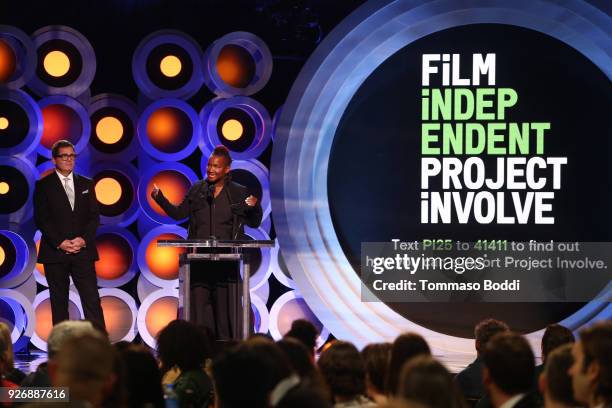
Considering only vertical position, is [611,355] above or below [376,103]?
below

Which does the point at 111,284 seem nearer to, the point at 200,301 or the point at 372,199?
the point at 200,301

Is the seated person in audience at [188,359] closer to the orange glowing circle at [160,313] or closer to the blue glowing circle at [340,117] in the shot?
the blue glowing circle at [340,117]

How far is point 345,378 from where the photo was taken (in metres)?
3.31

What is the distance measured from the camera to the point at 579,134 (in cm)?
762

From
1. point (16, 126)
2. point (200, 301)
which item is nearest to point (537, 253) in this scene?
point (200, 301)

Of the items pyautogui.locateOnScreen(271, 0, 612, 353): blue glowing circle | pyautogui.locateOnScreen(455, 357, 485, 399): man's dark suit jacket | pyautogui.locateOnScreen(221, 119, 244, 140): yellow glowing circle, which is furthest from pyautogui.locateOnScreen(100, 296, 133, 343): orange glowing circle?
pyautogui.locateOnScreen(455, 357, 485, 399): man's dark suit jacket

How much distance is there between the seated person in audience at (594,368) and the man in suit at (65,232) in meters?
4.53

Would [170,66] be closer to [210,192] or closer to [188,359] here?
[210,192]

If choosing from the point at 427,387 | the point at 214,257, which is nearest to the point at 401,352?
the point at 427,387

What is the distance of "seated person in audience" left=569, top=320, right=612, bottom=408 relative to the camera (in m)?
2.93

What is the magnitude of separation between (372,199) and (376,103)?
75 centimetres

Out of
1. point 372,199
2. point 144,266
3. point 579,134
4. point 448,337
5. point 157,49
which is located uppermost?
point 157,49

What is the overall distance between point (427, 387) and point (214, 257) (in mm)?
4139

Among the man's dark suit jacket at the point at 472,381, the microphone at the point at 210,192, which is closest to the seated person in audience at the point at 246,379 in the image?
the man's dark suit jacket at the point at 472,381
